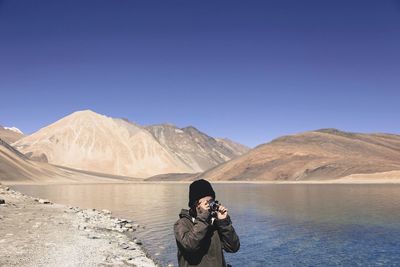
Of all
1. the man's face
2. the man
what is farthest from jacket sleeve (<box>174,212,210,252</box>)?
the man's face

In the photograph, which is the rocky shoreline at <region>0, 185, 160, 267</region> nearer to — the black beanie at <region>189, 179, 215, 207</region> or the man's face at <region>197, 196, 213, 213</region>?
the black beanie at <region>189, 179, 215, 207</region>

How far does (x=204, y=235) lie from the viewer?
19.8ft

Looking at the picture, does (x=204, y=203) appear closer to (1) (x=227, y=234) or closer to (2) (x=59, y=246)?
(1) (x=227, y=234)

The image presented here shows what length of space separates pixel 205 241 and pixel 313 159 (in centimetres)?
16293

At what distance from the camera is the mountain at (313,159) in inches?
5758

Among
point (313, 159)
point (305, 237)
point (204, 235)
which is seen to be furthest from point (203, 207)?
point (313, 159)

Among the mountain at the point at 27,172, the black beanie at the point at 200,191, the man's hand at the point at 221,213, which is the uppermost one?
the mountain at the point at 27,172

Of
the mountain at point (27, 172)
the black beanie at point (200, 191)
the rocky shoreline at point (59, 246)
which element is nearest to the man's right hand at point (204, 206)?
the black beanie at point (200, 191)

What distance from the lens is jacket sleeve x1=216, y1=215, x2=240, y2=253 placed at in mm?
6127

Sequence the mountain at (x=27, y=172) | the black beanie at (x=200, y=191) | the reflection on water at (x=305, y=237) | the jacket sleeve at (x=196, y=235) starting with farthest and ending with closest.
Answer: the mountain at (x=27, y=172)
the reflection on water at (x=305, y=237)
the black beanie at (x=200, y=191)
the jacket sleeve at (x=196, y=235)

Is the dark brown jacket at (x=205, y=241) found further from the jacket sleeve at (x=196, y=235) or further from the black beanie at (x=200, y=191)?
the black beanie at (x=200, y=191)

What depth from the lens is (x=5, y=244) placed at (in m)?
18.7

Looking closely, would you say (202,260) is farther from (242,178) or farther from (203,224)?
(242,178)

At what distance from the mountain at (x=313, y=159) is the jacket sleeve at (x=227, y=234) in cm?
13953
